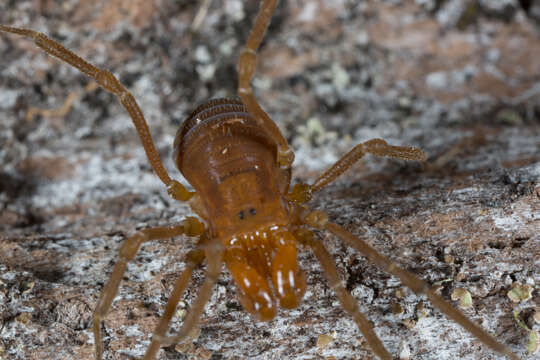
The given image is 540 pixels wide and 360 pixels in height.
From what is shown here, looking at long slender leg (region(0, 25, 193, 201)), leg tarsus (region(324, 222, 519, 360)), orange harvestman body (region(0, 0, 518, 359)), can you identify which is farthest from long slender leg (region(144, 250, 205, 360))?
leg tarsus (region(324, 222, 519, 360))

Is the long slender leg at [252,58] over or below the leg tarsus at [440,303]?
over

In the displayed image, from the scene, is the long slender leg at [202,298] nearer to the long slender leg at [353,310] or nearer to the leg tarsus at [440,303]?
the long slender leg at [353,310]

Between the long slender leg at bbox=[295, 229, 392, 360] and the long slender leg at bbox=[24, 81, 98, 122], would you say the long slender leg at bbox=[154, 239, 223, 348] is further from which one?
the long slender leg at bbox=[24, 81, 98, 122]

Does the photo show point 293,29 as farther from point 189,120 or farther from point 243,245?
point 243,245

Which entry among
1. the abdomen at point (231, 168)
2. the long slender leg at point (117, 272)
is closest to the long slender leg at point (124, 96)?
the abdomen at point (231, 168)

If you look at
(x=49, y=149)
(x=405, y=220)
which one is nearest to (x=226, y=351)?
(x=405, y=220)

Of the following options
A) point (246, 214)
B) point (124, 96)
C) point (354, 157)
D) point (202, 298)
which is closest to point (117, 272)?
point (202, 298)

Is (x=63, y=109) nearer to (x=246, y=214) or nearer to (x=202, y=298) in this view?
(x=246, y=214)

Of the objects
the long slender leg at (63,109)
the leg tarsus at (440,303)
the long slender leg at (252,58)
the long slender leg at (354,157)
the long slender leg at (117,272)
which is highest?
the long slender leg at (63,109)
